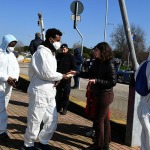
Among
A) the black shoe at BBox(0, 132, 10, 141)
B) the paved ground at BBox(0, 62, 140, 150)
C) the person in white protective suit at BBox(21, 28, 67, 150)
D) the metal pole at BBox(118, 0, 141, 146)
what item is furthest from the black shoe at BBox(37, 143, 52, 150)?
the metal pole at BBox(118, 0, 141, 146)

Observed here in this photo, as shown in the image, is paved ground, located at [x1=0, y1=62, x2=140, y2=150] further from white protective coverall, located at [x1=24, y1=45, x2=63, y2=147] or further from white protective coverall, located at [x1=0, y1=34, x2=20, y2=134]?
white protective coverall, located at [x1=24, y1=45, x2=63, y2=147]

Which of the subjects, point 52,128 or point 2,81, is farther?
point 2,81

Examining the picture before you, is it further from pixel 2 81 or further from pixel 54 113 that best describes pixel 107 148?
pixel 2 81

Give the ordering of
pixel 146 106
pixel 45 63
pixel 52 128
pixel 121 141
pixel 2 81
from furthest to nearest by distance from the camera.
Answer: pixel 121 141
pixel 2 81
pixel 52 128
pixel 45 63
pixel 146 106

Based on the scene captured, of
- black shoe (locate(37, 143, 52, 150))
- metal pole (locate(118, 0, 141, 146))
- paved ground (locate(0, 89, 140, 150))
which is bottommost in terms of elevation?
paved ground (locate(0, 89, 140, 150))

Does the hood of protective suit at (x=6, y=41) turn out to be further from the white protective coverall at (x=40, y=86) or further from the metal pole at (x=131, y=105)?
the metal pole at (x=131, y=105)

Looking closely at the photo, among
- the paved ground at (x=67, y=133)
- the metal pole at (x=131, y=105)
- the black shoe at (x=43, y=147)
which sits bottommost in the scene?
the paved ground at (x=67, y=133)

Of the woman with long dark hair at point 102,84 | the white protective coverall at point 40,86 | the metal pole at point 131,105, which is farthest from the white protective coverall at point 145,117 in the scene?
the metal pole at point 131,105

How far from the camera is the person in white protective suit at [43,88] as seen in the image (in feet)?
16.7

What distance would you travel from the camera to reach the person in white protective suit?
16.7 ft

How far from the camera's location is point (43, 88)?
16.9ft

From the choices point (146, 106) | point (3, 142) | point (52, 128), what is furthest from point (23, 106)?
point (146, 106)

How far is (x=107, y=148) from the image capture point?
224 inches

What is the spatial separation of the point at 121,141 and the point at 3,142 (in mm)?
2155
